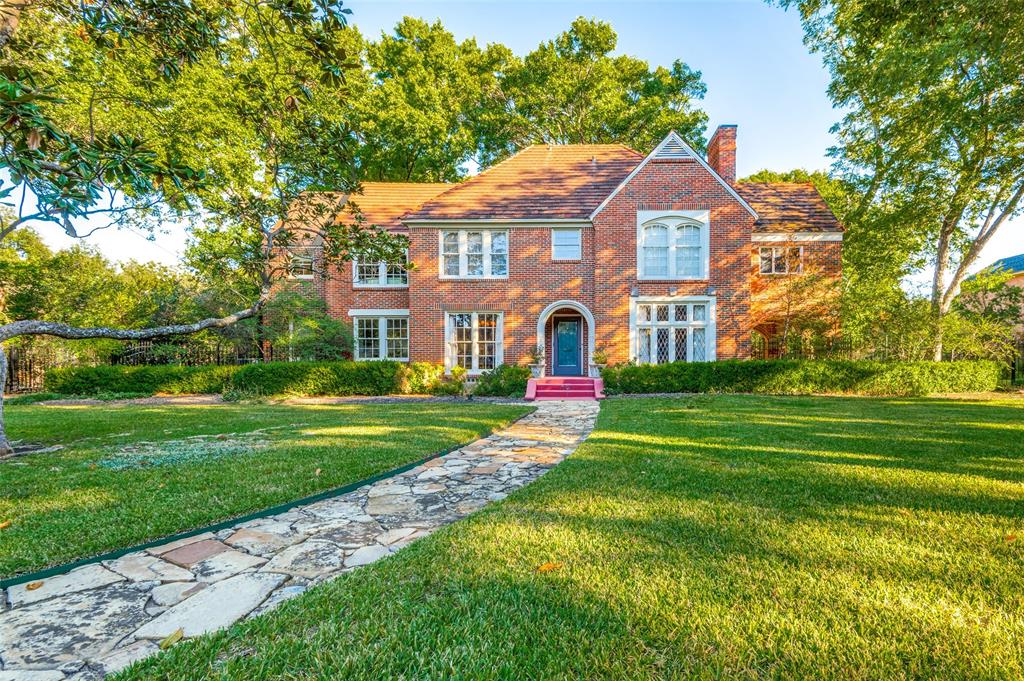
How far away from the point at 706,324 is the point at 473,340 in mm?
8217

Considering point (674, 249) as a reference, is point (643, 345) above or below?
below

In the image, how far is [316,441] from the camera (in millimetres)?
6324

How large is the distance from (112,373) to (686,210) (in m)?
20.6

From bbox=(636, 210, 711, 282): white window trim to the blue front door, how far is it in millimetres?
3074

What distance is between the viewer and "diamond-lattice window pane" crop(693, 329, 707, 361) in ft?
49.0

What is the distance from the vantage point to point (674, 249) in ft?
49.3

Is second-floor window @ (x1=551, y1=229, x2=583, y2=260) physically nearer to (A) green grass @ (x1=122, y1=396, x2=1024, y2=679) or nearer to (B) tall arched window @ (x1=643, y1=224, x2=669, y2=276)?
(B) tall arched window @ (x1=643, y1=224, x2=669, y2=276)

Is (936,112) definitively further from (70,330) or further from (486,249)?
(70,330)

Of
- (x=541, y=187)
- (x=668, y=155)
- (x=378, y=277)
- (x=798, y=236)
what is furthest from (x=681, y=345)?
(x=378, y=277)

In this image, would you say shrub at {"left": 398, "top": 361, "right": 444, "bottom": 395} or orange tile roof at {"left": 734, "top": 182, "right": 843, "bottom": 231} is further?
orange tile roof at {"left": 734, "top": 182, "right": 843, "bottom": 231}

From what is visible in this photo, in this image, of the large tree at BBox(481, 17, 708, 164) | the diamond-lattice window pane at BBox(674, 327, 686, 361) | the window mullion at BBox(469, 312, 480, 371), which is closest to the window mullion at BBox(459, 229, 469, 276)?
the window mullion at BBox(469, 312, 480, 371)

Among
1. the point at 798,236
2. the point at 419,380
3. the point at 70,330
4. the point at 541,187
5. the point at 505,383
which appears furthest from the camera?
the point at 798,236

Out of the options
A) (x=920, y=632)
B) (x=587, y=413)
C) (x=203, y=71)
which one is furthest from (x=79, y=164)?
(x=203, y=71)

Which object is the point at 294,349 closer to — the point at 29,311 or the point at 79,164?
the point at 29,311
